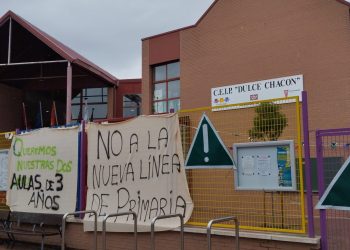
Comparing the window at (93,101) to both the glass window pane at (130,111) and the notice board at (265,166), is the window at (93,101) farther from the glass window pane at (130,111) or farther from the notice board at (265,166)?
the notice board at (265,166)

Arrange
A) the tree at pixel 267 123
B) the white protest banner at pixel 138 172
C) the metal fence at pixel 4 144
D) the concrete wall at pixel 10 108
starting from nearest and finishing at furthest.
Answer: the tree at pixel 267 123 < the white protest banner at pixel 138 172 < the metal fence at pixel 4 144 < the concrete wall at pixel 10 108

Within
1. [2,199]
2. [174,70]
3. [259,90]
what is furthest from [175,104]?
[2,199]

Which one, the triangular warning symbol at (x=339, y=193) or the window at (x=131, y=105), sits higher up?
the window at (x=131, y=105)

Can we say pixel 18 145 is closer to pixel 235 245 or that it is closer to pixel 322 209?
pixel 235 245

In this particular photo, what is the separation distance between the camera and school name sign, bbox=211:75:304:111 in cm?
1830

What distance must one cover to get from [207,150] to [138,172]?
161cm

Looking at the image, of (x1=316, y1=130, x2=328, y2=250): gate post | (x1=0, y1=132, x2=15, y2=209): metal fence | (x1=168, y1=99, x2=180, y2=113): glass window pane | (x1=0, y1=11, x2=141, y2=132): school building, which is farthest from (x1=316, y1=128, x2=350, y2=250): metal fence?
(x1=0, y1=11, x2=141, y2=132): school building

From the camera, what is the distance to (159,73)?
2403cm

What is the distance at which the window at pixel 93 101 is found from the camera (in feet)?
89.6

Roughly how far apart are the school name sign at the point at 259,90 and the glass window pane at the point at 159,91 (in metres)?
3.71

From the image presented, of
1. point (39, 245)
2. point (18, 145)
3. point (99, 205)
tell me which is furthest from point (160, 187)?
point (18, 145)

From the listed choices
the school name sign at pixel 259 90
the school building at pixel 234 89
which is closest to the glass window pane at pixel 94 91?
the school building at pixel 234 89

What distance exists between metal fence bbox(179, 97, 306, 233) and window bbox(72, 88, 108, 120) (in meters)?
20.1

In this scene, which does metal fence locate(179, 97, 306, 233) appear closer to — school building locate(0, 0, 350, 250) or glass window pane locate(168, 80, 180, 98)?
school building locate(0, 0, 350, 250)
